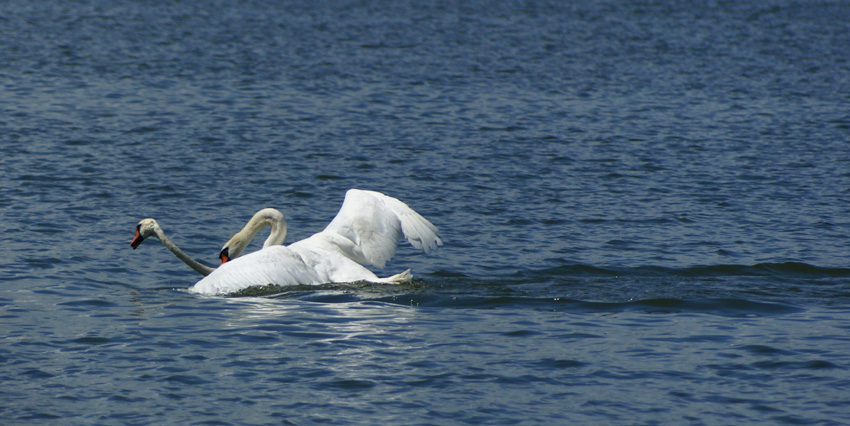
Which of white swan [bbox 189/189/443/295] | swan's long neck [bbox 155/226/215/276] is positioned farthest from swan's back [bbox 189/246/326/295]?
swan's long neck [bbox 155/226/215/276]

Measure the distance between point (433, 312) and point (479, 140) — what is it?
10.9 m

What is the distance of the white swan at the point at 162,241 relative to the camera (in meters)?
13.2

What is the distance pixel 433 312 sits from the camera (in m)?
11.8

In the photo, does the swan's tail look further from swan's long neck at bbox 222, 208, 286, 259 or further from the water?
swan's long neck at bbox 222, 208, 286, 259

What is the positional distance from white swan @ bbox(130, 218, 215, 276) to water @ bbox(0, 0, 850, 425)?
0.27 m

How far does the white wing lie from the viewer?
13375mm

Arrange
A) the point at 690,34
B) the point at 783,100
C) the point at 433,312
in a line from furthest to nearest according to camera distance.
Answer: the point at 690,34, the point at 783,100, the point at 433,312

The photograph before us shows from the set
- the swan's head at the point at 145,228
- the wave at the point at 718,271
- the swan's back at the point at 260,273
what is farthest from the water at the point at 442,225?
the swan's head at the point at 145,228

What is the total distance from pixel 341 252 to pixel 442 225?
9.99ft

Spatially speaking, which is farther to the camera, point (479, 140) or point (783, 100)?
point (783, 100)

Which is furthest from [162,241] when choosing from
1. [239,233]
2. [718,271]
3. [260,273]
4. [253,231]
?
[718,271]

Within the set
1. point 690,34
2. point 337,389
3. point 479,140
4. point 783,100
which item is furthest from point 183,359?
point 690,34

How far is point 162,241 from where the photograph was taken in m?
13.3

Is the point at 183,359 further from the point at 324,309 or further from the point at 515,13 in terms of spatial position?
the point at 515,13
